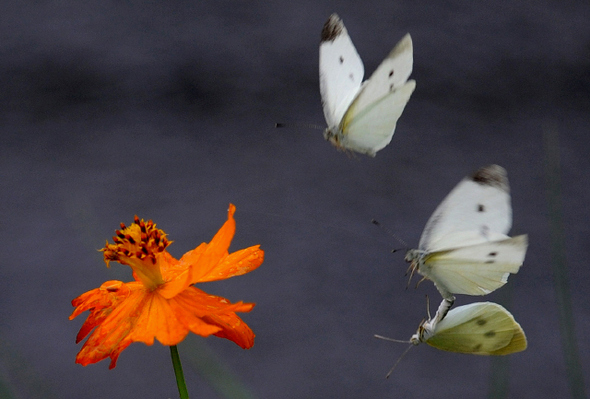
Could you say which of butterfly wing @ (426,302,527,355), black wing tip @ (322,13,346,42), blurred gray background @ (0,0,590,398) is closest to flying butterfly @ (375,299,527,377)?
butterfly wing @ (426,302,527,355)

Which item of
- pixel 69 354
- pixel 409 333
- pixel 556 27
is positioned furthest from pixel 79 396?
pixel 556 27

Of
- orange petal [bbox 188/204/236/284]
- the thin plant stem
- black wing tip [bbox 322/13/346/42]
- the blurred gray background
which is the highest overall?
black wing tip [bbox 322/13/346/42]

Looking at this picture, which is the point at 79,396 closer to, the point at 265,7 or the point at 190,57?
the point at 190,57

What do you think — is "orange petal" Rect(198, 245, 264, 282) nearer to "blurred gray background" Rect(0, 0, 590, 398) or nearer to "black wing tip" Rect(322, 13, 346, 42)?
"black wing tip" Rect(322, 13, 346, 42)

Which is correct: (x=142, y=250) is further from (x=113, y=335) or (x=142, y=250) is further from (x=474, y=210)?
(x=474, y=210)

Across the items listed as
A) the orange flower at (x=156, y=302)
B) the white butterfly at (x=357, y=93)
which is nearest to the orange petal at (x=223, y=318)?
the orange flower at (x=156, y=302)
